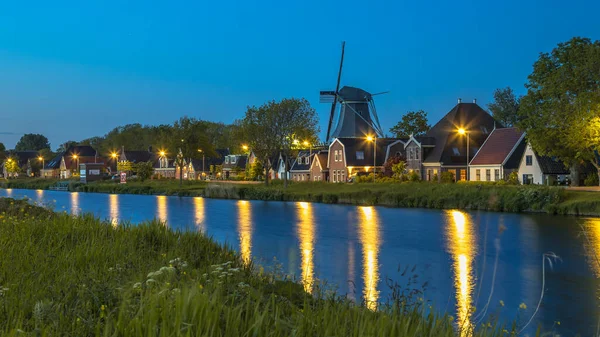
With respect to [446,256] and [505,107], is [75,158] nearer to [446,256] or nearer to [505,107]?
[505,107]

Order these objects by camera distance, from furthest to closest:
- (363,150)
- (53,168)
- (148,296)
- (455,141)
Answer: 1. (53,168)
2. (363,150)
3. (455,141)
4. (148,296)

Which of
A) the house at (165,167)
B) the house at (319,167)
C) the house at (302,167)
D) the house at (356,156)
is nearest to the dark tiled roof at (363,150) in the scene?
the house at (356,156)

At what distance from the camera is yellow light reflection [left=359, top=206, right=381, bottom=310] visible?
15.2 meters

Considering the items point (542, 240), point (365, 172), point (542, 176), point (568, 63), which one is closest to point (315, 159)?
point (365, 172)

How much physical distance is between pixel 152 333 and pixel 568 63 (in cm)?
4823

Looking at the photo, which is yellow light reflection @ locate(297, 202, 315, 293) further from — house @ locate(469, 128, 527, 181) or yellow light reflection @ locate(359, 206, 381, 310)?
house @ locate(469, 128, 527, 181)

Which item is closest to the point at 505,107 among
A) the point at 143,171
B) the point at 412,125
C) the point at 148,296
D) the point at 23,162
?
the point at 412,125

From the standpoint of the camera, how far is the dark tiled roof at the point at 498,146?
198ft

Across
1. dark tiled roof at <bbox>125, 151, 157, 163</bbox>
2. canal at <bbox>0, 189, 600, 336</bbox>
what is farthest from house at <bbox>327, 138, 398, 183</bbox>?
dark tiled roof at <bbox>125, 151, 157, 163</bbox>

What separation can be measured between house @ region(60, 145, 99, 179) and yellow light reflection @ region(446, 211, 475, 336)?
419 feet

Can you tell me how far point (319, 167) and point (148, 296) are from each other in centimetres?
8085

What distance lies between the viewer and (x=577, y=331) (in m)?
12.6

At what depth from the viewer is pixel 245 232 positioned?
30984 millimetres

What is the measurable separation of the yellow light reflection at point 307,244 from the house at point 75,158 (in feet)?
383
